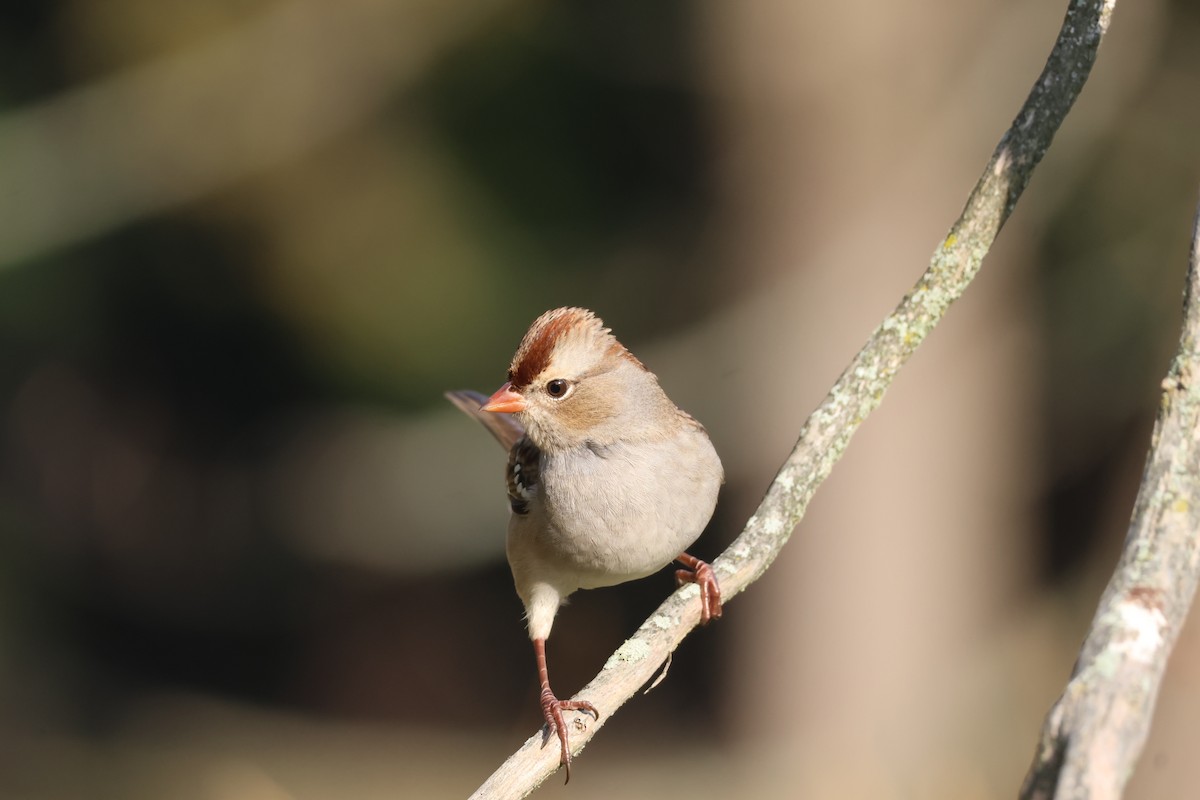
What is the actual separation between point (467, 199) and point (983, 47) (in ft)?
12.0

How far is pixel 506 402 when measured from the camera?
3674 mm

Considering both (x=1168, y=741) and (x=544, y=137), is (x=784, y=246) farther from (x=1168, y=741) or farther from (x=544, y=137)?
(x=1168, y=741)

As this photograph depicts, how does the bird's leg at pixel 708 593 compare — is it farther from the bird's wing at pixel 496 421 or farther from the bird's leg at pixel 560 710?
the bird's wing at pixel 496 421

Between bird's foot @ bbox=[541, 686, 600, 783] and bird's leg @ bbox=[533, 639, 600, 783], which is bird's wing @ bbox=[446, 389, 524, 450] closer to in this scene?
bird's leg @ bbox=[533, 639, 600, 783]

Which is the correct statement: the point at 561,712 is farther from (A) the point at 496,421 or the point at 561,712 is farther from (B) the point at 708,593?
(A) the point at 496,421

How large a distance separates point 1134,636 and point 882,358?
1333mm

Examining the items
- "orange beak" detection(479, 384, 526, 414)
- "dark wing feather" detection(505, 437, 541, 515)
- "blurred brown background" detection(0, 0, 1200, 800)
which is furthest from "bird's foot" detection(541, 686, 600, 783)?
"blurred brown background" detection(0, 0, 1200, 800)

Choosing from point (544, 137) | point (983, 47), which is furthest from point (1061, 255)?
point (544, 137)

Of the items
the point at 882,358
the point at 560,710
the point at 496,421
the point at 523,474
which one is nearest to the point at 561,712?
the point at 560,710

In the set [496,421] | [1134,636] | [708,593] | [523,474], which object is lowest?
[496,421]

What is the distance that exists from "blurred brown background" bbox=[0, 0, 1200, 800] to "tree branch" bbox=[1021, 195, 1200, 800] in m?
5.34

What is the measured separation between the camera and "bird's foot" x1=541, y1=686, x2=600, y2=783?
2.76 metres

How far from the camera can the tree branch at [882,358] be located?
2.79 m

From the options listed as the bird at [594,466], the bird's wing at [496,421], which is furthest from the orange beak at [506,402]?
the bird's wing at [496,421]
